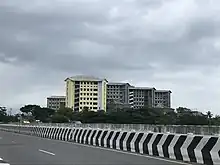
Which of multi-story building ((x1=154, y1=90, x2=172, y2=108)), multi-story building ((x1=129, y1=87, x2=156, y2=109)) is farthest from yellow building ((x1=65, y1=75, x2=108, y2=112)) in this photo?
multi-story building ((x1=154, y1=90, x2=172, y2=108))

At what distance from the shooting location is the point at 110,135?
2623 centimetres

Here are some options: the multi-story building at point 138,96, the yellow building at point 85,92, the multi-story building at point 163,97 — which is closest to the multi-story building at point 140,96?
the multi-story building at point 138,96

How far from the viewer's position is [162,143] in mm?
19047

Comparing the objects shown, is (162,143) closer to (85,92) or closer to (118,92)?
(85,92)

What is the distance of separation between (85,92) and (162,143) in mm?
135321

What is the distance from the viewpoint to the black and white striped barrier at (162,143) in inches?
608

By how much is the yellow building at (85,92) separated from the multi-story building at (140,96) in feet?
30.4

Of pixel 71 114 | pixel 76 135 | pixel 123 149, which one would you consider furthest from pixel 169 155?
pixel 71 114

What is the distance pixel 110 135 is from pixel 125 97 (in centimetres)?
12863

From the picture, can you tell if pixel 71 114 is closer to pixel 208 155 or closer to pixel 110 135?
pixel 110 135

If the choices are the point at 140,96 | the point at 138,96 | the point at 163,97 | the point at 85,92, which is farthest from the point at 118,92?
the point at 163,97

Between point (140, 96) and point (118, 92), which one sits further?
point (118, 92)

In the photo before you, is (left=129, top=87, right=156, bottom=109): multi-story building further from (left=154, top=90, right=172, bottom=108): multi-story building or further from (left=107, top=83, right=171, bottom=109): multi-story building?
(left=154, top=90, right=172, bottom=108): multi-story building

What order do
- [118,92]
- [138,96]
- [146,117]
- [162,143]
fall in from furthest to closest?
[118,92], [138,96], [146,117], [162,143]
